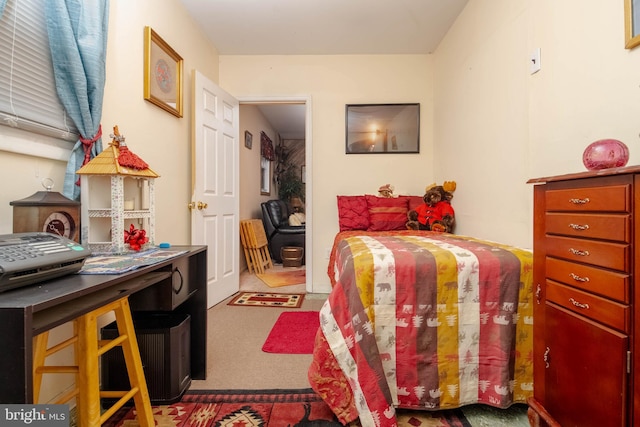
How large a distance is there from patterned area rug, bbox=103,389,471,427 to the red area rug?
460 millimetres

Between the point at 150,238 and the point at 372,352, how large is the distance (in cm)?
124

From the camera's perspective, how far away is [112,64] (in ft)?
5.46

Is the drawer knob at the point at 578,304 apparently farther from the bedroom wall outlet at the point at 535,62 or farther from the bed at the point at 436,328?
the bedroom wall outlet at the point at 535,62

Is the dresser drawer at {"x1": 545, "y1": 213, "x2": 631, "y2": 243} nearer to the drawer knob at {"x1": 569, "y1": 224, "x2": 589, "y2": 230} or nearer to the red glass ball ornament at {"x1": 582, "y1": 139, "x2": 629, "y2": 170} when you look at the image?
the drawer knob at {"x1": 569, "y1": 224, "x2": 589, "y2": 230}

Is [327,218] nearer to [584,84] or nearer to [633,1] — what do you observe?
[584,84]

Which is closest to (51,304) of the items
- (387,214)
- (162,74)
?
(162,74)

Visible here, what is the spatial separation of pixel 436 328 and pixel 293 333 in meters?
1.18

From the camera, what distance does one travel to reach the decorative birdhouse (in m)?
1.30

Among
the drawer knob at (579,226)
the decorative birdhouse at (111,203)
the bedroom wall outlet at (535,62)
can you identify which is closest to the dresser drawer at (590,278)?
the drawer knob at (579,226)

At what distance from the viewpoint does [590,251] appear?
864 mm

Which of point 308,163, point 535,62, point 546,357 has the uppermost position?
point 535,62

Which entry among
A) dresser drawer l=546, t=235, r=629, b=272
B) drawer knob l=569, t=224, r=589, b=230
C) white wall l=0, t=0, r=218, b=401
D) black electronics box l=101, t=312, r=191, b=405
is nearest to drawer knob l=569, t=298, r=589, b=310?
dresser drawer l=546, t=235, r=629, b=272

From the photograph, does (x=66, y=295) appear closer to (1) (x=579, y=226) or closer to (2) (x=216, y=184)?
(1) (x=579, y=226)

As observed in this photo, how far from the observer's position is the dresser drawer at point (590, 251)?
0.78m
